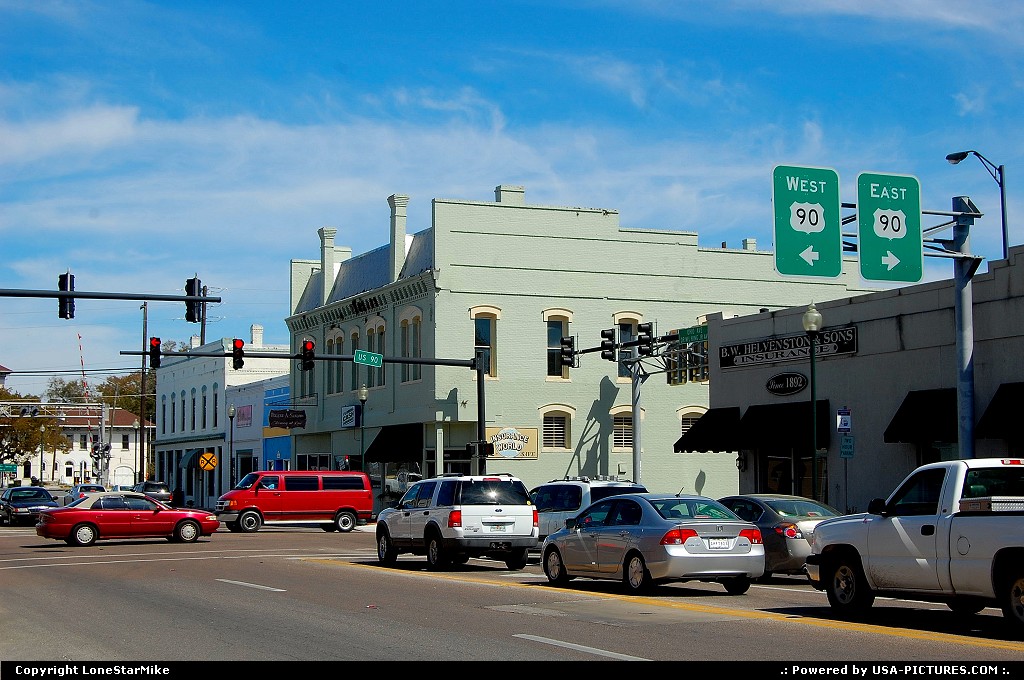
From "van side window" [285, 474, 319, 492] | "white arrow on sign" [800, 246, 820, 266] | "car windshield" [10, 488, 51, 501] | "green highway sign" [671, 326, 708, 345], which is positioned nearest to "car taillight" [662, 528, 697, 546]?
"white arrow on sign" [800, 246, 820, 266]

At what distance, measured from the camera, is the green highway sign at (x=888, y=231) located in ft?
67.9

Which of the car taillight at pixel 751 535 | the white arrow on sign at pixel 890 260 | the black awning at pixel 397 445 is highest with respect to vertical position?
the white arrow on sign at pixel 890 260

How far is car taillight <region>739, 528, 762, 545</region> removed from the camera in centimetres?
1684

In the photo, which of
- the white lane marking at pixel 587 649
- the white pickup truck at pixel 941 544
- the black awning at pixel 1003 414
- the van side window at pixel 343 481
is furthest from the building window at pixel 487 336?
the white lane marking at pixel 587 649

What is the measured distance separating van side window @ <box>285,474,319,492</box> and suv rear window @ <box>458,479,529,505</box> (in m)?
19.9

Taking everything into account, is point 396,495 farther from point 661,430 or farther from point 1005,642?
point 1005,642

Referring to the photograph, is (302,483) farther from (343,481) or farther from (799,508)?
(799,508)

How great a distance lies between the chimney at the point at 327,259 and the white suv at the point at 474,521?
32.7m

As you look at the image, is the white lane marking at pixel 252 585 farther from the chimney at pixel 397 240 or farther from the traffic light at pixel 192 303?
the chimney at pixel 397 240

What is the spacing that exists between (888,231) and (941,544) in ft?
30.5

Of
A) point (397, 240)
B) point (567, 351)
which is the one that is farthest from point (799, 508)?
point (397, 240)

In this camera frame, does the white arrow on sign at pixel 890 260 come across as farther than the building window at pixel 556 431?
No

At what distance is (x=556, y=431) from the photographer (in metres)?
45.8
